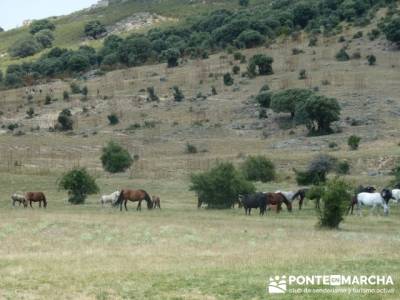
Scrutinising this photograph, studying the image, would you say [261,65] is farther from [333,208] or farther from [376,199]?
[333,208]

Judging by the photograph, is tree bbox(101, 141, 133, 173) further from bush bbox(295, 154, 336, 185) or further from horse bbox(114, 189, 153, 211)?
horse bbox(114, 189, 153, 211)

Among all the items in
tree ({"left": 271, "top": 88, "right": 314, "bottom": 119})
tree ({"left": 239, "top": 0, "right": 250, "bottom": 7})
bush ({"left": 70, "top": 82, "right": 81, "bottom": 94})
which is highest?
tree ({"left": 239, "top": 0, "right": 250, "bottom": 7})

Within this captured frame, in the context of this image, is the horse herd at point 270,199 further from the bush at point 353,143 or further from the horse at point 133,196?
the bush at point 353,143

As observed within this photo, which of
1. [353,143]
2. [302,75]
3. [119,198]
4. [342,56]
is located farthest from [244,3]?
[119,198]

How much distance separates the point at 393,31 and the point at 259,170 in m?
65.3

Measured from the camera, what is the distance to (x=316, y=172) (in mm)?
52500

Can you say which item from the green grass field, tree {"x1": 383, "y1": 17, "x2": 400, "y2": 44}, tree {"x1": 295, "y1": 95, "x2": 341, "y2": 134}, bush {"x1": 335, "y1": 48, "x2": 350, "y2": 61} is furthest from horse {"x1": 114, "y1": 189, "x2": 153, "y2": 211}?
tree {"x1": 383, "y1": 17, "x2": 400, "y2": 44}

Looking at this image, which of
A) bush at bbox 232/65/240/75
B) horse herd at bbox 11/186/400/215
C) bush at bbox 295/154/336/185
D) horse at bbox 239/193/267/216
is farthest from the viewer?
bush at bbox 232/65/240/75

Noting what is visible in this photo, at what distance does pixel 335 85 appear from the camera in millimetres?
99562

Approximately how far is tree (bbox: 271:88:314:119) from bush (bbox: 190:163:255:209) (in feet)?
146

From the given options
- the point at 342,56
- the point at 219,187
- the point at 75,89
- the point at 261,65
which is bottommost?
the point at 219,187

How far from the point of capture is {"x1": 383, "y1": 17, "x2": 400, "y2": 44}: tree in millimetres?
112375

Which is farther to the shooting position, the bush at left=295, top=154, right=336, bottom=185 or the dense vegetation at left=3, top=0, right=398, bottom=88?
the dense vegetation at left=3, top=0, right=398, bottom=88

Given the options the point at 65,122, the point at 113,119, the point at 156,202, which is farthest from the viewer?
the point at 65,122
